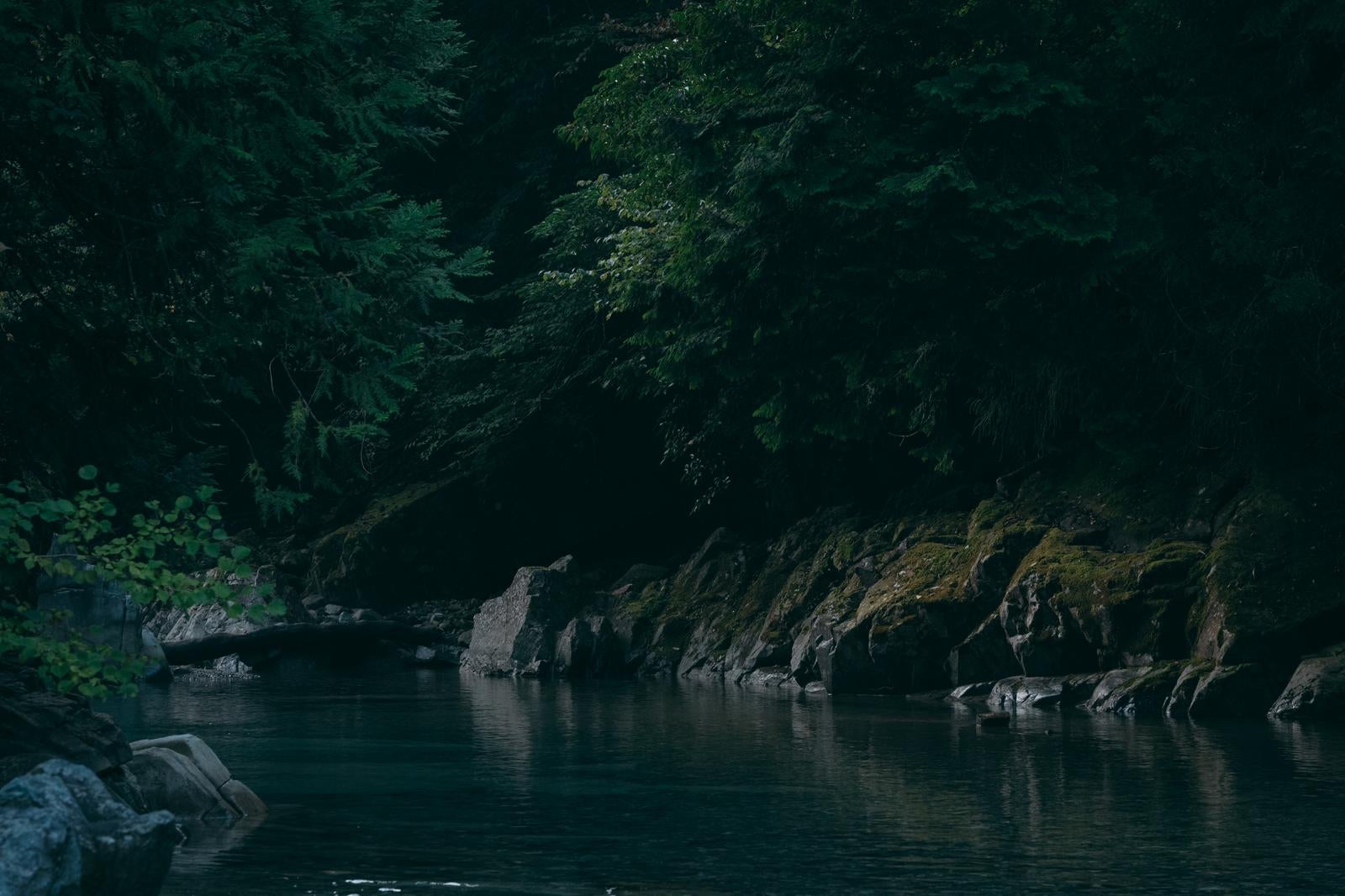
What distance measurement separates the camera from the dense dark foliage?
10.7 metres

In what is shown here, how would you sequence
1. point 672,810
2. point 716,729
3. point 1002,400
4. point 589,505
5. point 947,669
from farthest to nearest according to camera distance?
point 589,505 < point 1002,400 < point 947,669 < point 716,729 < point 672,810

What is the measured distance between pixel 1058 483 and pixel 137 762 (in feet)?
49.2

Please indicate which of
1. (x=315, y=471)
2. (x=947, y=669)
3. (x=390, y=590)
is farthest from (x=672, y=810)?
(x=390, y=590)

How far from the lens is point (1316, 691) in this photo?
16891mm

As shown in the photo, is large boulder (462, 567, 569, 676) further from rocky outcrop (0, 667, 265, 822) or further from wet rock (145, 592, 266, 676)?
rocky outcrop (0, 667, 265, 822)

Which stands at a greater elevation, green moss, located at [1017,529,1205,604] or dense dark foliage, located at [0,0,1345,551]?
dense dark foliage, located at [0,0,1345,551]

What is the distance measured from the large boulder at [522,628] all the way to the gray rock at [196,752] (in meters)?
15.7

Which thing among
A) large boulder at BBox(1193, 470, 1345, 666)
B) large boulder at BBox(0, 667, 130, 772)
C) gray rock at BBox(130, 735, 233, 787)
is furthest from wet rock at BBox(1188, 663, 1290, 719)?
large boulder at BBox(0, 667, 130, 772)

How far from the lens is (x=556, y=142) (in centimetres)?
3556

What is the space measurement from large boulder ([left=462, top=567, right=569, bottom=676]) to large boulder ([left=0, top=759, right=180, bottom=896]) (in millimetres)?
19224

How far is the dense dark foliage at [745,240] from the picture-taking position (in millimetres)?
10672

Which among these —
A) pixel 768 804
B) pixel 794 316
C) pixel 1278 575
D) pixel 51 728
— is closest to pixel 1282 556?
pixel 1278 575

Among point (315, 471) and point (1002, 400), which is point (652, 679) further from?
point (315, 471)

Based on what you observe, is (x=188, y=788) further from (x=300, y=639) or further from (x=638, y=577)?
(x=638, y=577)
